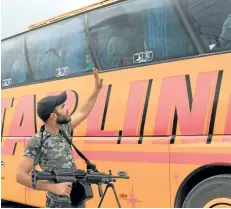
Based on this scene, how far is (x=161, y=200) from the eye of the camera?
521 cm

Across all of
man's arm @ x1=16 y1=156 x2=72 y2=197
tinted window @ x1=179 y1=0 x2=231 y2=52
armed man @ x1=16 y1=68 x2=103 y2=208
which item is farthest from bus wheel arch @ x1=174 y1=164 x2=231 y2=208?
man's arm @ x1=16 y1=156 x2=72 y2=197

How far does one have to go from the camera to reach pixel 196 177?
5020mm

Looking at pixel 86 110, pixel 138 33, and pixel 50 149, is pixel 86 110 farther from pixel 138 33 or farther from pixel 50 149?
pixel 138 33

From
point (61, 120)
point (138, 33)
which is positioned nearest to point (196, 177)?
point (61, 120)

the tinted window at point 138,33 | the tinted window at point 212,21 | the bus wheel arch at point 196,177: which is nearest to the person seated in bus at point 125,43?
the tinted window at point 138,33

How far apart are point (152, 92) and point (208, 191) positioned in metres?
1.38

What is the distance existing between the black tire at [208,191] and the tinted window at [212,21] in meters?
1.44

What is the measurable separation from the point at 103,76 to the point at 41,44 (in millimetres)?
1823

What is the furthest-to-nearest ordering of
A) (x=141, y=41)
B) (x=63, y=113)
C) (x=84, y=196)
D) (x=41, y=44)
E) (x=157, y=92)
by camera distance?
(x=41, y=44) < (x=141, y=41) < (x=157, y=92) < (x=63, y=113) < (x=84, y=196)

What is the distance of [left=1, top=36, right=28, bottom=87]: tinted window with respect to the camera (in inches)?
312

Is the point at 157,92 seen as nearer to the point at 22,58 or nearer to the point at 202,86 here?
the point at 202,86

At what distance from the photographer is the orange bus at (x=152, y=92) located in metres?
4.86

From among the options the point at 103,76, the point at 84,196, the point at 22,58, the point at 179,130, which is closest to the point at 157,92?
the point at 179,130

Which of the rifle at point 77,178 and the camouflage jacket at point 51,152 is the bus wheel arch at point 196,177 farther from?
the camouflage jacket at point 51,152
